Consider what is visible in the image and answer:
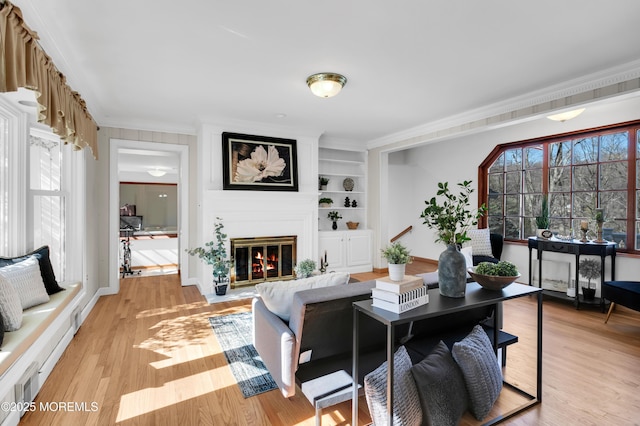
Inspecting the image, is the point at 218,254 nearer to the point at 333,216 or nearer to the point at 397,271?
the point at 333,216

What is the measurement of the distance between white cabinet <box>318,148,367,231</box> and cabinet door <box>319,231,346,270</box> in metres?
0.45

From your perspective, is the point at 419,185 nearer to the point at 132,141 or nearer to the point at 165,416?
the point at 132,141

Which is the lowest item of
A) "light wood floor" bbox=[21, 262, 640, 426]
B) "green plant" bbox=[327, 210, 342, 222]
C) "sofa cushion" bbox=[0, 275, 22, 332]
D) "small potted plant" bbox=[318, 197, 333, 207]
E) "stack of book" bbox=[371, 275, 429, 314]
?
"light wood floor" bbox=[21, 262, 640, 426]

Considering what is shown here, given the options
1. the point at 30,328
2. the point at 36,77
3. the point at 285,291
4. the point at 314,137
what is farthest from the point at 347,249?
the point at 36,77

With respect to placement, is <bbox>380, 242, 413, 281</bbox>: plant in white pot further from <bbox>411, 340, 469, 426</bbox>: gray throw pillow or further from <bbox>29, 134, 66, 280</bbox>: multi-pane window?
<bbox>29, 134, 66, 280</bbox>: multi-pane window

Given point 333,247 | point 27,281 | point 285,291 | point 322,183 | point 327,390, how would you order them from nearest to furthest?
point 327,390, point 285,291, point 27,281, point 333,247, point 322,183

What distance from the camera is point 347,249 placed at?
6.14m

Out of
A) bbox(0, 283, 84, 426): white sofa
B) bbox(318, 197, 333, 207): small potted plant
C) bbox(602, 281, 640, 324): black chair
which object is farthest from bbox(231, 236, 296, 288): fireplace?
bbox(602, 281, 640, 324): black chair

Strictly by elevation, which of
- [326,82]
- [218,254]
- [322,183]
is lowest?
[218,254]

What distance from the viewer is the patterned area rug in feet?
7.77

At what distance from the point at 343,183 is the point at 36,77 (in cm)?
505

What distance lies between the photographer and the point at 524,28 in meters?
2.34

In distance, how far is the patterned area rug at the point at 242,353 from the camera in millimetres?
2369

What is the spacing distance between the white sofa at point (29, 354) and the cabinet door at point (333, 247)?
12.3 ft
